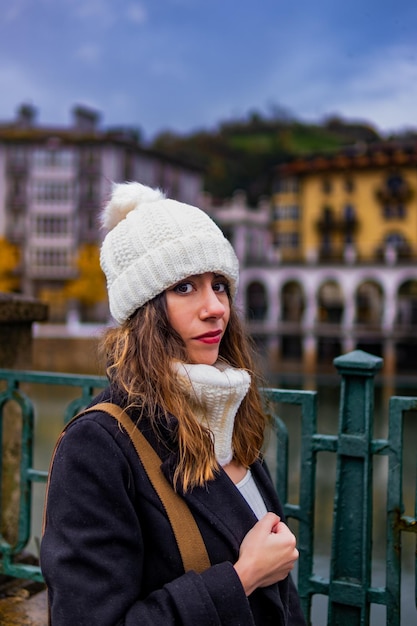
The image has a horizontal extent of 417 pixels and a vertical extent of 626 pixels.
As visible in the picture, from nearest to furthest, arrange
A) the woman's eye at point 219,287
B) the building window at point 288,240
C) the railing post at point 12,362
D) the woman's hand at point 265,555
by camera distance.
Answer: the woman's hand at point 265,555 < the woman's eye at point 219,287 < the railing post at point 12,362 < the building window at point 288,240

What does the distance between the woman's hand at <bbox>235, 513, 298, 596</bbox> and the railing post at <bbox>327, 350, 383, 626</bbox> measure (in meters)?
0.68

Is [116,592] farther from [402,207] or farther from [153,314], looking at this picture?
[402,207]

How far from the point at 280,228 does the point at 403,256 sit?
8893 millimetres

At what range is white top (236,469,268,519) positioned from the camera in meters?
1.39

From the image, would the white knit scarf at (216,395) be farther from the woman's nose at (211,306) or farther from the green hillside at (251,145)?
the green hillside at (251,145)

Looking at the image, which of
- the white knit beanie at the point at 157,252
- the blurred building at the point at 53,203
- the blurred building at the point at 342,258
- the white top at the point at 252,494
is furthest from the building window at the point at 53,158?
the white top at the point at 252,494

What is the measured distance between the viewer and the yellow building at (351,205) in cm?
4284

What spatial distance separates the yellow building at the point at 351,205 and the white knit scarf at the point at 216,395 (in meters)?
41.2

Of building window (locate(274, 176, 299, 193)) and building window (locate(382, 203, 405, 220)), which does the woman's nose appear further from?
building window (locate(274, 176, 299, 193))

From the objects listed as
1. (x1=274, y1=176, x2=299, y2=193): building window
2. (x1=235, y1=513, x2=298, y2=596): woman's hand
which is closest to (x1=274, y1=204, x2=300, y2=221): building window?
(x1=274, y1=176, x2=299, y2=193): building window

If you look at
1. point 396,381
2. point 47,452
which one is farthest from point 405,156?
point 47,452

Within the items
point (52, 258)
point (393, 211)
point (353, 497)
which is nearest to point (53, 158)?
point (52, 258)

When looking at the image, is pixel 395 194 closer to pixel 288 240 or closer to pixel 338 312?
pixel 288 240

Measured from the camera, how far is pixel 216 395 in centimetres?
130
